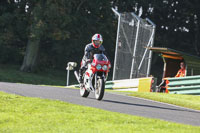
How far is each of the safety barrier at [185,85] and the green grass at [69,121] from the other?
9.68m

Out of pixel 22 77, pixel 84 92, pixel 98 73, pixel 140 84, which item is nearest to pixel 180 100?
pixel 84 92

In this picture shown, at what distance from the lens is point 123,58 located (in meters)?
22.1

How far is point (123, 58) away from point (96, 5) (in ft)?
57.6

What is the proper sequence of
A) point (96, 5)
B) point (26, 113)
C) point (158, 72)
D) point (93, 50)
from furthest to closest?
1. point (158, 72)
2. point (96, 5)
3. point (93, 50)
4. point (26, 113)

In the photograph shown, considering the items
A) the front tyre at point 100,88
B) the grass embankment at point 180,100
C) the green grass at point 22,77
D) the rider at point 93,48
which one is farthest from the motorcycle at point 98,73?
the green grass at point 22,77

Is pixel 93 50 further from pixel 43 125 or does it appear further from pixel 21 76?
pixel 21 76

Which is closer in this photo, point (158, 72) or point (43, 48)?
point (43, 48)

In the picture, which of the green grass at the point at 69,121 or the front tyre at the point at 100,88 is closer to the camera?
the green grass at the point at 69,121

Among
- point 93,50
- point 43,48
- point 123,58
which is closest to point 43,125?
point 93,50

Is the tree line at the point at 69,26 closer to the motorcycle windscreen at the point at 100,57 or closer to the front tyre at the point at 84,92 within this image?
the front tyre at the point at 84,92

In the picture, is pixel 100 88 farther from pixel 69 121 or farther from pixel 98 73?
pixel 69 121

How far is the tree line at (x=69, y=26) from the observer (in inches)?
1393

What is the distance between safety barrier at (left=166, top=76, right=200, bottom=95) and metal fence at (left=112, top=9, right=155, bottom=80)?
5.47 ft

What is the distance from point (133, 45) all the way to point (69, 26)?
17.2m
